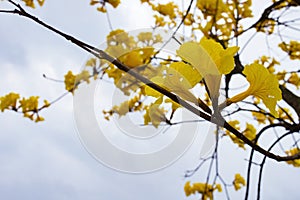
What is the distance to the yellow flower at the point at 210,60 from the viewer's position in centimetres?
27

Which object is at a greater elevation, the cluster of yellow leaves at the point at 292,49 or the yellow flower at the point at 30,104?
the cluster of yellow leaves at the point at 292,49

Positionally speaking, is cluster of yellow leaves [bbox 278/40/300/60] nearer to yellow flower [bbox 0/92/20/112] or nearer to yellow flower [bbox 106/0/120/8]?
yellow flower [bbox 106/0/120/8]

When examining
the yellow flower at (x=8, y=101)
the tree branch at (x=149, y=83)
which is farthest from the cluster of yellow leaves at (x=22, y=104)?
the tree branch at (x=149, y=83)

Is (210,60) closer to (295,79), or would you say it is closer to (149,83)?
(149,83)

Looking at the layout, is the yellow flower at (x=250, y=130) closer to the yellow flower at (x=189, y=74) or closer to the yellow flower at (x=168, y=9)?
the yellow flower at (x=168, y=9)

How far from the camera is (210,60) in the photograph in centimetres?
27

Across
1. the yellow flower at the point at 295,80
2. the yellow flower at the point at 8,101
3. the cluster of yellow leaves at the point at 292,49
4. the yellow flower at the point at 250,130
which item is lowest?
the yellow flower at the point at 250,130

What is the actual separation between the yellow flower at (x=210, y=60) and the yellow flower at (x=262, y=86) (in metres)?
0.03

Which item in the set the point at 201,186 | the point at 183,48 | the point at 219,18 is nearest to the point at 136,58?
the point at 219,18

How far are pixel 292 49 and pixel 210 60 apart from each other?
1.66 meters

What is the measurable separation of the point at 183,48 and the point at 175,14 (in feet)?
5.43

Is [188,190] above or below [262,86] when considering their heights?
above

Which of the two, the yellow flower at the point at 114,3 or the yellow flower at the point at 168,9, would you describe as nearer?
the yellow flower at the point at 114,3

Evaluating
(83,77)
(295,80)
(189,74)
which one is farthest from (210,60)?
(295,80)
